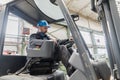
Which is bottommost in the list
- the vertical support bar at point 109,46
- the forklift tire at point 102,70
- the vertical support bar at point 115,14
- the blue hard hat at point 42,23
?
the forklift tire at point 102,70

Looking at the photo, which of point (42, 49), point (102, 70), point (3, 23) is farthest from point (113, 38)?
point (3, 23)

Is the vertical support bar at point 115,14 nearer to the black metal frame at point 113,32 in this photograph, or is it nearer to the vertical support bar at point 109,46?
the black metal frame at point 113,32

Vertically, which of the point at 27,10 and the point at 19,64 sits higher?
the point at 27,10

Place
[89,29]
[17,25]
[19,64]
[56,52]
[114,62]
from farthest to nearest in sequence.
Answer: [89,29] < [17,25] < [19,64] < [56,52] < [114,62]

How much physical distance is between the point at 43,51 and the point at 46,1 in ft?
2.29

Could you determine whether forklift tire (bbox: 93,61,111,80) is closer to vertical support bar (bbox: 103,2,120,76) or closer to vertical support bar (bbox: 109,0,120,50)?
vertical support bar (bbox: 103,2,120,76)

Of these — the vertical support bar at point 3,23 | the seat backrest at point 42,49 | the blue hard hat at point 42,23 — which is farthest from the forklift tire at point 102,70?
the blue hard hat at point 42,23

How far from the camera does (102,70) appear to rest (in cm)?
154

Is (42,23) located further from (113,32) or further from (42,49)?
(113,32)

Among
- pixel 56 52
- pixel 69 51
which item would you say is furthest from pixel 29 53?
pixel 69 51

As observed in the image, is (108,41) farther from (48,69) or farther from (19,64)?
(19,64)

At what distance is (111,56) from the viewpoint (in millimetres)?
1584

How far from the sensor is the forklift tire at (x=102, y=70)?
152 cm

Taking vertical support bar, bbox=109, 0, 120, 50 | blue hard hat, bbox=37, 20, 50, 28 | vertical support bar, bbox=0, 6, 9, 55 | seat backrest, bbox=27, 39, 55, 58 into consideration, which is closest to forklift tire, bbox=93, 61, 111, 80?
vertical support bar, bbox=109, 0, 120, 50
